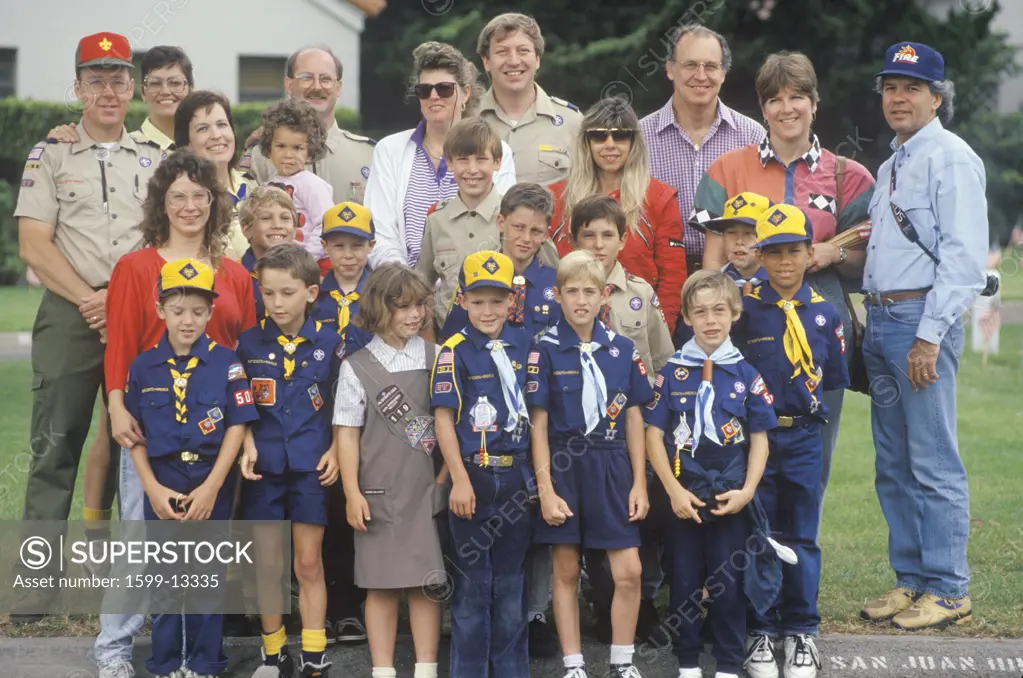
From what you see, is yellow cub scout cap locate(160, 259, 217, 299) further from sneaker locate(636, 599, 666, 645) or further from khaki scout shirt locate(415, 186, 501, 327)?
sneaker locate(636, 599, 666, 645)

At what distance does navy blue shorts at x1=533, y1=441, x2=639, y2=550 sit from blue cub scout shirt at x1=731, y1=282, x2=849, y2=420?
81 cm

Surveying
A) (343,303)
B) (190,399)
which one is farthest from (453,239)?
(190,399)

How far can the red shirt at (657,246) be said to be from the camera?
6293 mm

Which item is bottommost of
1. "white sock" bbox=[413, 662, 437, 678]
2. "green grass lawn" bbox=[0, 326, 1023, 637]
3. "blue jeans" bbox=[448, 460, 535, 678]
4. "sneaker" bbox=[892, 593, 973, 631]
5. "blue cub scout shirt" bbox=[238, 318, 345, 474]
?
"green grass lawn" bbox=[0, 326, 1023, 637]

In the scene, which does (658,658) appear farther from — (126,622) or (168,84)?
(168,84)

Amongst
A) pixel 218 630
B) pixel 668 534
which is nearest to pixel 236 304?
pixel 218 630

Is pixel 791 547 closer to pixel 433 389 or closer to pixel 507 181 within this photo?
pixel 433 389

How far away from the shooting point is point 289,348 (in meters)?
5.73

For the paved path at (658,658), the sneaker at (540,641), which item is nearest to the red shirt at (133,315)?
the paved path at (658,658)

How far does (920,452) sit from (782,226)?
139cm

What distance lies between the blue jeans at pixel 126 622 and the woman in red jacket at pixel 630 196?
7.13 ft

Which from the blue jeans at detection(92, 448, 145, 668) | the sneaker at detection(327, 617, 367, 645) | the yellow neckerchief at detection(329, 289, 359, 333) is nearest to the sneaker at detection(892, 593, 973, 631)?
the sneaker at detection(327, 617, 367, 645)

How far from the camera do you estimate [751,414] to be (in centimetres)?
574

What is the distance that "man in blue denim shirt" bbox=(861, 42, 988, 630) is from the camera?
6.25 m
